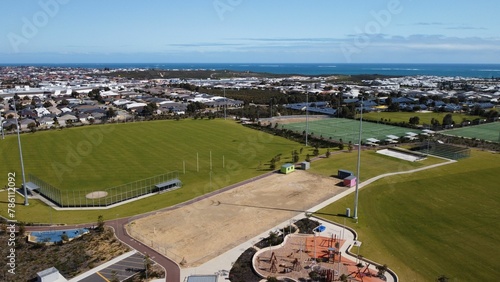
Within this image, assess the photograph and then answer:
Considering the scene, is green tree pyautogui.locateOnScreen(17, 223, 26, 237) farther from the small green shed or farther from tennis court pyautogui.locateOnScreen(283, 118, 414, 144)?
tennis court pyautogui.locateOnScreen(283, 118, 414, 144)

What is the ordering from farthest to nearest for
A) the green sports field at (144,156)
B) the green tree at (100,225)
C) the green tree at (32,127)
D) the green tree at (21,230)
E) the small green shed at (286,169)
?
1. the green tree at (32,127)
2. the small green shed at (286,169)
3. the green sports field at (144,156)
4. the green tree at (100,225)
5. the green tree at (21,230)

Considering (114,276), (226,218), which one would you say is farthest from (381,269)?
(114,276)

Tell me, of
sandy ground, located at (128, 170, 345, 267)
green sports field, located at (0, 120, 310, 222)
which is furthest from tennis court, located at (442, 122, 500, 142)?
sandy ground, located at (128, 170, 345, 267)

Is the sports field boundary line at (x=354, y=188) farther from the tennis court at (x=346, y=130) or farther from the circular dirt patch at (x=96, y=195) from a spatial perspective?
the circular dirt patch at (x=96, y=195)

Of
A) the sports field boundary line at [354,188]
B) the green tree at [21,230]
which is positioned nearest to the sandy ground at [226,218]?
the sports field boundary line at [354,188]

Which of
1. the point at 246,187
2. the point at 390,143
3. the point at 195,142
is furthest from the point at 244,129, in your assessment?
the point at 246,187

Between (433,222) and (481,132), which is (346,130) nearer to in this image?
(481,132)
